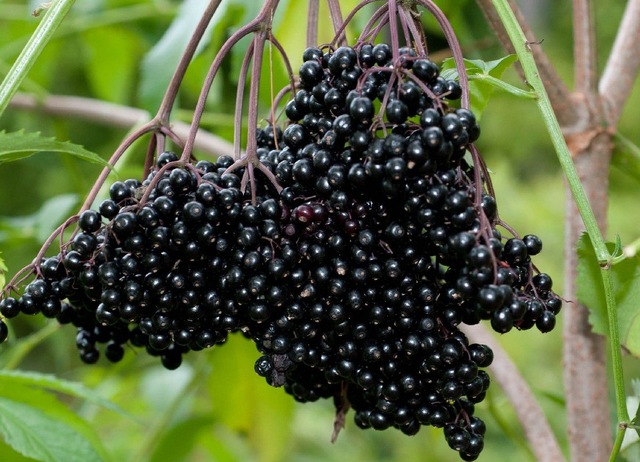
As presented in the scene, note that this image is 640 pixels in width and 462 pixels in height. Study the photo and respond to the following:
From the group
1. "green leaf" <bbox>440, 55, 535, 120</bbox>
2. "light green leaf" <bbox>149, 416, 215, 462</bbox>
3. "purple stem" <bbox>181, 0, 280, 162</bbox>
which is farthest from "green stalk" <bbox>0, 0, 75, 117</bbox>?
"light green leaf" <bbox>149, 416, 215, 462</bbox>

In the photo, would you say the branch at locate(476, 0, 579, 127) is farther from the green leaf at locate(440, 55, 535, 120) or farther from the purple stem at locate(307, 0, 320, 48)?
the purple stem at locate(307, 0, 320, 48)

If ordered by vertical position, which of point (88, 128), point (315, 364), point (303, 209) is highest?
point (88, 128)

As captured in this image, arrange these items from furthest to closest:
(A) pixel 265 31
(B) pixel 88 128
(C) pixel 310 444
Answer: (B) pixel 88 128 < (C) pixel 310 444 < (A) pixel 265 31

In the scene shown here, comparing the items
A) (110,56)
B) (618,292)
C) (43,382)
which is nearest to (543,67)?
(618,292)

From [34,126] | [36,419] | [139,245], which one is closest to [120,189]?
[139,245]

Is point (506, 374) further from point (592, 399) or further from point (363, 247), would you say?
point (363, 247)

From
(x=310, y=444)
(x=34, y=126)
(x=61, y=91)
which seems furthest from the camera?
(x=61, y=91)

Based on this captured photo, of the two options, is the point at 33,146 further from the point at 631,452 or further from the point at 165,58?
the point at 631,452

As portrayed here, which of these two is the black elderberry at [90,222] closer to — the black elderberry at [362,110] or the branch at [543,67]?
the black elderberry at [362,110]
